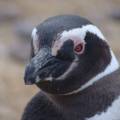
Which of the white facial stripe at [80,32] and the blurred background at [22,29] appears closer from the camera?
the white facial stripe at [80,32]

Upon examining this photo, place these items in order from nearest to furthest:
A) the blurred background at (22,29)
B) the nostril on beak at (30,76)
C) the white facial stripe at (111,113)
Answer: the nostril on beak at (30,76) → the white facial stripe at (111,113) → the blurred background at (22,29)

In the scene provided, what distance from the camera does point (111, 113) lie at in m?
2.48

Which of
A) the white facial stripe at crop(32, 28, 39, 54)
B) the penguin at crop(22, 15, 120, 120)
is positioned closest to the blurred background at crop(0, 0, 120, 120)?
the penguin at crop(22, 15, 120, 120)

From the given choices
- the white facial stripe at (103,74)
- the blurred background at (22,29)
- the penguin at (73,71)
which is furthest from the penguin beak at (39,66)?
the blurred background at (22,29)

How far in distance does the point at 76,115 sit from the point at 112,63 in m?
0.21

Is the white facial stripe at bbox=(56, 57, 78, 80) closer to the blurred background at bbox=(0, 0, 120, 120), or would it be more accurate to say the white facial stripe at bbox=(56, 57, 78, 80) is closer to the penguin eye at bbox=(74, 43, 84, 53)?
the penguin eye at bbox=(74, 43, 84, 53)

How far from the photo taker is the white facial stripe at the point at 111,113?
2480mm

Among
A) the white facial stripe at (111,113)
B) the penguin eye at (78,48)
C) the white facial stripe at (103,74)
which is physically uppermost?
the penguin eye at (78,48)

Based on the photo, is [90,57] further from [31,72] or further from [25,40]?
[25,40]

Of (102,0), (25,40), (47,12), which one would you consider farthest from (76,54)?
(102,0)

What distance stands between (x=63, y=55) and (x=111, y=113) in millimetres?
248

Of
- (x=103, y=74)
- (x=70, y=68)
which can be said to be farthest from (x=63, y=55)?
(x=103, y=74)

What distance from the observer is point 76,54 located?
7.97 feet

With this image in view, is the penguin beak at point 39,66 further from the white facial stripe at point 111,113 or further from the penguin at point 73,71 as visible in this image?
the white facial stripe at point 111,113
